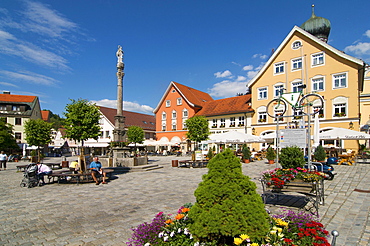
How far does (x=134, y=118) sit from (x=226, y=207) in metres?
53.5

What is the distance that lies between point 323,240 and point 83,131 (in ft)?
45.2

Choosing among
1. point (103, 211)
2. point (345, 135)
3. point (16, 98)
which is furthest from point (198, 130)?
point (16, 98)

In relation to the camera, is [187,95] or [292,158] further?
[187,95]

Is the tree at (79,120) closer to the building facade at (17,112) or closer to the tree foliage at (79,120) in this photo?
the tree foliage at (79,120)

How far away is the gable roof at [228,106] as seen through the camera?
37.3 meters

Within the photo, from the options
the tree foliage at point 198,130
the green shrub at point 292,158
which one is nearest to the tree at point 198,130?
the tree foliage at point 198,130

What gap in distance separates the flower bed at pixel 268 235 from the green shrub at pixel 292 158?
372 centimetres

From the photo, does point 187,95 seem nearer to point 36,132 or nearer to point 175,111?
Answer: point 175,111

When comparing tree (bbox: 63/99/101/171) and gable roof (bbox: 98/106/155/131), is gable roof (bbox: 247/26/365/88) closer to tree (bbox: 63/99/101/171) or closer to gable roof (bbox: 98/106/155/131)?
tree (bbox: 63/99/101/171)

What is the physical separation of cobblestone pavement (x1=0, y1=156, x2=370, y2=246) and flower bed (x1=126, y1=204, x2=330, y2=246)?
3.60ft

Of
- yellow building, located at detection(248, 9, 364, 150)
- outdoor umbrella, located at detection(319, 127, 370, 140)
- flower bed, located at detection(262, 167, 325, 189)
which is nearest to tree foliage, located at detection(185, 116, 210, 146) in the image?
yellow building, located at detection(248, 9, 364, 150)

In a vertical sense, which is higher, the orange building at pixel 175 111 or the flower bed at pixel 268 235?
the orange building at pixel 175 111

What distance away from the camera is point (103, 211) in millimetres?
6707

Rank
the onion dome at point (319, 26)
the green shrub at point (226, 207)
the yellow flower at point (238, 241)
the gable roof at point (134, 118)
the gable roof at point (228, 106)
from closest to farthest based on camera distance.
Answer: the yellow flower at point (238, 241) < the green shrub at point (226, 207) < the onion dome at point (319, 26) < the gable roof at point (228, 106) < the gable roof at point (134, 118)
